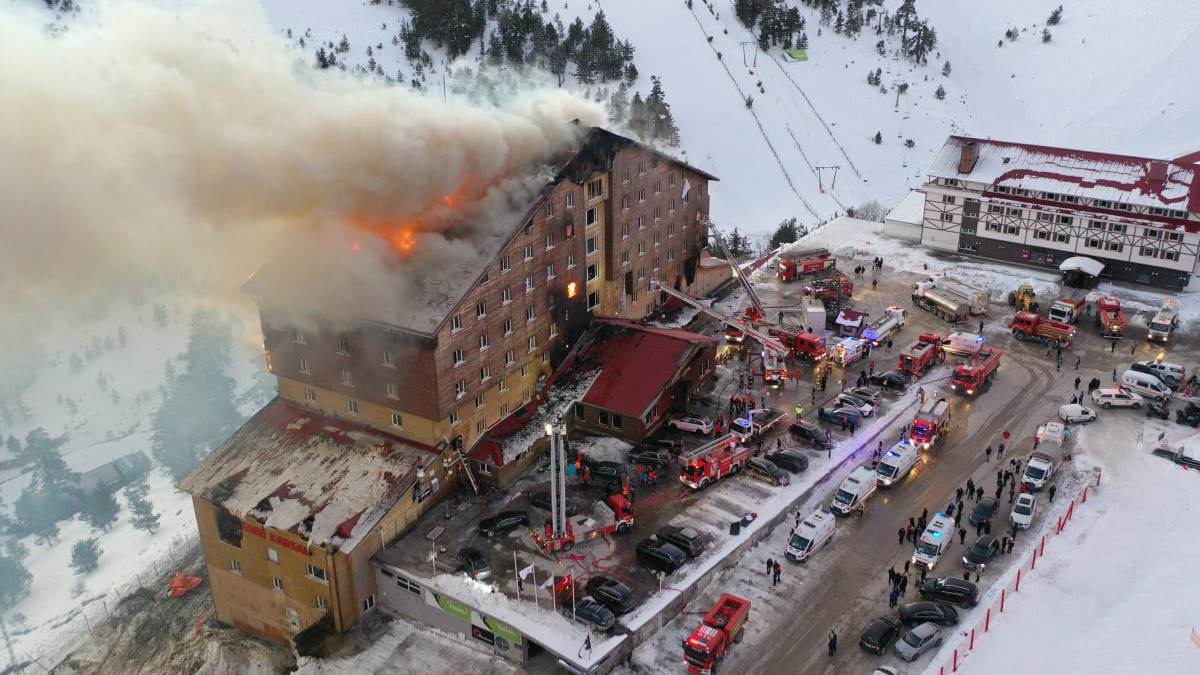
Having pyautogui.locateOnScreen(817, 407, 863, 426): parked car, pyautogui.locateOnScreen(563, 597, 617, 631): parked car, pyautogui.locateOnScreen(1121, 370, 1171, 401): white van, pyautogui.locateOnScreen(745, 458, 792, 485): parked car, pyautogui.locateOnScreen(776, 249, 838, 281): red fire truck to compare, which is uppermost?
pyautogui.locateOnScreen(776, 249, 838, 281): red fire truck

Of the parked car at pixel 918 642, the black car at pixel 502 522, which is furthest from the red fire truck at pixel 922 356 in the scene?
the black car at pixel 502 522

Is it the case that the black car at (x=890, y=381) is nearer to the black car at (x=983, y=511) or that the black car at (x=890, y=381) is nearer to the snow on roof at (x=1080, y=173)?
the black car at (x=983, y=511)

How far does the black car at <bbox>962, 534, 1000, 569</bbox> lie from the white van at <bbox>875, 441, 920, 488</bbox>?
583 centimetres

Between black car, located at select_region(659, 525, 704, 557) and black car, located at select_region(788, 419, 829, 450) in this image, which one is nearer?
black car, located at select_region(659, 525, 704, 557)

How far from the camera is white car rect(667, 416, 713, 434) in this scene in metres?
53.7

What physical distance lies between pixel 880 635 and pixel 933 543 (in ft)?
21.5

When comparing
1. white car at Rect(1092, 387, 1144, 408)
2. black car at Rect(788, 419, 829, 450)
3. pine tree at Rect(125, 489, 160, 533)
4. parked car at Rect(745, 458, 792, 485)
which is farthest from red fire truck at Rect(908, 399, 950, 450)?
pine tree at Rect(125, 489, 160, 533)

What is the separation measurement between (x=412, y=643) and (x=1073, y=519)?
101 ft

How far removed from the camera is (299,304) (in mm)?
47969

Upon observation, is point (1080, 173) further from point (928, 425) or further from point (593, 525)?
point (593, 525)

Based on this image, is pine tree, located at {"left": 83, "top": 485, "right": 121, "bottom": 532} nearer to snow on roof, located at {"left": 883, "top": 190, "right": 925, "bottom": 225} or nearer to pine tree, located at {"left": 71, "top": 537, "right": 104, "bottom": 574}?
pine tree, located at {"left": 71, "top": 537, "right": 104, "bottom": 574}

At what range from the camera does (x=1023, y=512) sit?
46219mm

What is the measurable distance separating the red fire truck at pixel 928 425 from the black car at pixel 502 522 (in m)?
21.6

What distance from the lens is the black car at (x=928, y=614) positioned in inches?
1592
